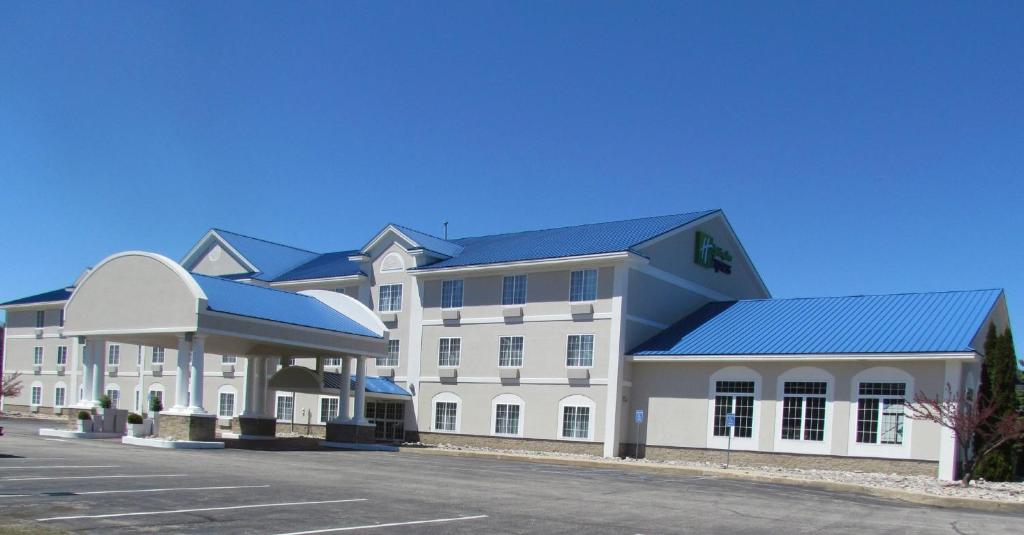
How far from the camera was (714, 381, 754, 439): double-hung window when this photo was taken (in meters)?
35.2

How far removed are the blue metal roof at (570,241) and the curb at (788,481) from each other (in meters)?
9.26

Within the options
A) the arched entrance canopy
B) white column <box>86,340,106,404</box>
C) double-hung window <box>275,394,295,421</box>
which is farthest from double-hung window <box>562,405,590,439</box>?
white column <box>86,340,106,404</box>

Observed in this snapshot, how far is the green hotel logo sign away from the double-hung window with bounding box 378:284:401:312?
46.8 ft

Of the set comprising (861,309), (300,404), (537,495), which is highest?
(861,309)

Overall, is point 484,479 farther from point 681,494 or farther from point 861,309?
point 861,309

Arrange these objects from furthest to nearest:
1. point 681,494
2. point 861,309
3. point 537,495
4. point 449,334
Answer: point 449,334 < point 861,309 < point 681,494 < point 537,495

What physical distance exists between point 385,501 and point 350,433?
21954 mm

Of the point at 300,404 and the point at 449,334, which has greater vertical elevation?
the point at 449,334

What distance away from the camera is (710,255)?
43.6 metres

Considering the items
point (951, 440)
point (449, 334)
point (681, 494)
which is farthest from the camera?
point (449, 334)

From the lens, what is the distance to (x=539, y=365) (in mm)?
40188

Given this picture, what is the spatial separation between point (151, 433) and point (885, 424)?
82.8 feet

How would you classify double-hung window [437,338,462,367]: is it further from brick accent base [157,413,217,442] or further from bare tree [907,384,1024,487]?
bare tree [907,384,1024,487]

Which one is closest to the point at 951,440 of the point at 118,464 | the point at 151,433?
the point at 118,464
